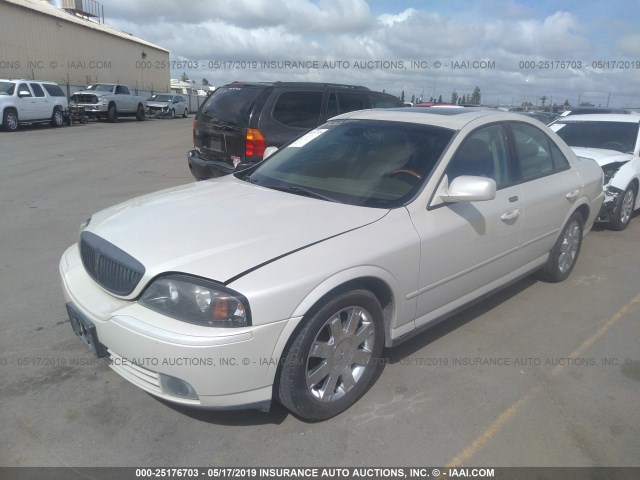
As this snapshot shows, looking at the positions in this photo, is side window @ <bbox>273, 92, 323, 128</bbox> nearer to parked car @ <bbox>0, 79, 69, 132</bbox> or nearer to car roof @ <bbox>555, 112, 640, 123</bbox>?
car roof @ <bbox>555, 112, 640, 123</bbox>

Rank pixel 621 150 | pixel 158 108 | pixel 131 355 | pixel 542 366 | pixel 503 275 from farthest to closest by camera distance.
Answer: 1. pixel 158 108
2. pixel 621 150
3. pixel 503 275
4. pixel 542 366
5. pixel 131 355

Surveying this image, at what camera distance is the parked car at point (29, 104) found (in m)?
18.9

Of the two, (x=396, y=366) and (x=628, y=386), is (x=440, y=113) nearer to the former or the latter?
(x=396, y=366)

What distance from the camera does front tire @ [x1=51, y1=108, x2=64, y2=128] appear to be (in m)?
22.2

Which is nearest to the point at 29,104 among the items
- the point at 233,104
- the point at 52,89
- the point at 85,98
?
the point at 52,89

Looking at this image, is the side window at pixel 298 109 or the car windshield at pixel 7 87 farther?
the car windshield at pixel 7 87

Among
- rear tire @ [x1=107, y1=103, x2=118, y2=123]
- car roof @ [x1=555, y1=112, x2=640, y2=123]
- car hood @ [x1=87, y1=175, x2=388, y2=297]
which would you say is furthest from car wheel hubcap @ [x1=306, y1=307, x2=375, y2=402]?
rear tire @ [x1=107, y1=103, x2=118, y2=123]

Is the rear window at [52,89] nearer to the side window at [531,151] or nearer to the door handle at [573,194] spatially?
the side window at [531,151]

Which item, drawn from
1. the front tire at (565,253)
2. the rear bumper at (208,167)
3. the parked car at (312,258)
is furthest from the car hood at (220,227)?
the rear bumper at (208,167)

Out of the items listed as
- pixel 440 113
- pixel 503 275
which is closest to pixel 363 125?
pixel 440 113

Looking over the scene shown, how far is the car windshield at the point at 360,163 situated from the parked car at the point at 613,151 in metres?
4.53

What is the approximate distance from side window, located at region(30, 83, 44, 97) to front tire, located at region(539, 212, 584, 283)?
71.0 ft

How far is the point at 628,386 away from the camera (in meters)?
3.29

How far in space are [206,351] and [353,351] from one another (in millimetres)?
944
